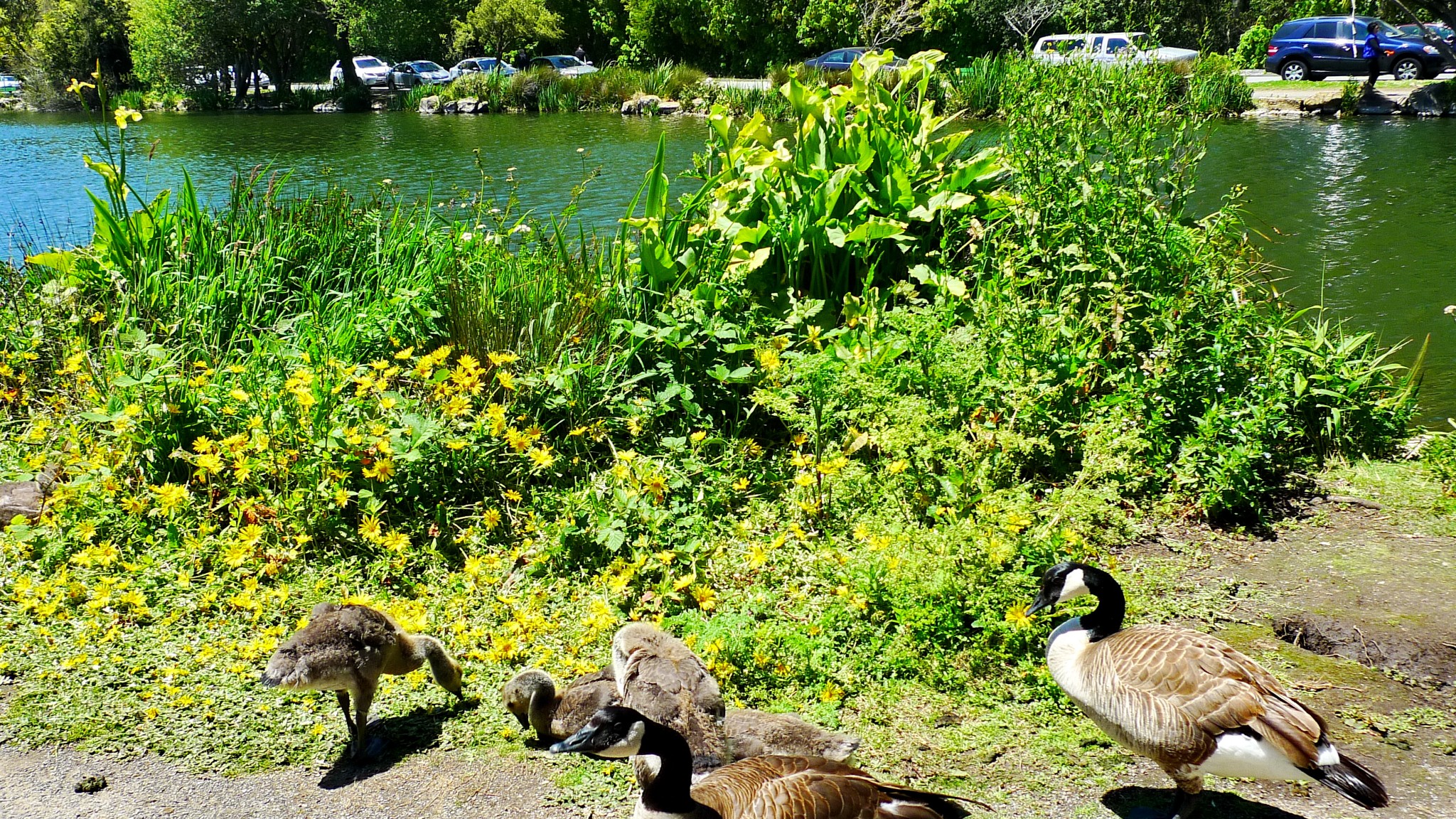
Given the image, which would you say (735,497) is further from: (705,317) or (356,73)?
(356,73)

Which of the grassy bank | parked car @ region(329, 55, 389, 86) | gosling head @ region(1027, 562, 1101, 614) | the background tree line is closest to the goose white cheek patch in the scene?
gosling head @ region(1027, 562, 1101, 614)

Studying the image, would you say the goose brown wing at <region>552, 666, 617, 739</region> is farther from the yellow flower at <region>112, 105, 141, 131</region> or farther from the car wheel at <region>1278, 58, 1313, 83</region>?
the car wheel at <region>1278, 58, 1313, 83</region>

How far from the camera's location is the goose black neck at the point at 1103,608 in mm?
3584

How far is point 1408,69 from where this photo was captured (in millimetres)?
32375

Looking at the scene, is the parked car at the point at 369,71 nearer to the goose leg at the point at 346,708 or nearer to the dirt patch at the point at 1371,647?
the goose leg at the point at 346,708

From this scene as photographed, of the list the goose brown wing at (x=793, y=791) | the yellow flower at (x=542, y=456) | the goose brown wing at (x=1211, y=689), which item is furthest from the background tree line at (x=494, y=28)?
the goose brown wing at (x=793, y=791)

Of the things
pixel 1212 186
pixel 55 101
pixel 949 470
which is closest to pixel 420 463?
pixel 949 470

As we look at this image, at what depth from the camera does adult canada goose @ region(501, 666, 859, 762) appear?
351cm

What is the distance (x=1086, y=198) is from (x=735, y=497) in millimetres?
2720

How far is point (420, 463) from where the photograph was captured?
5.13 metres

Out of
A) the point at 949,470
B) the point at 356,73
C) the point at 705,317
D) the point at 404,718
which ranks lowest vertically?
the point at 404,718

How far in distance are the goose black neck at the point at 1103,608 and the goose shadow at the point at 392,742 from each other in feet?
7.48

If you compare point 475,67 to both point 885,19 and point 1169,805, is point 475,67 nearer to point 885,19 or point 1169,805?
point 885,19

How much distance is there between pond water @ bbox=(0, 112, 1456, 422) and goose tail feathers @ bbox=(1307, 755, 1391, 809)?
4.57 meters
